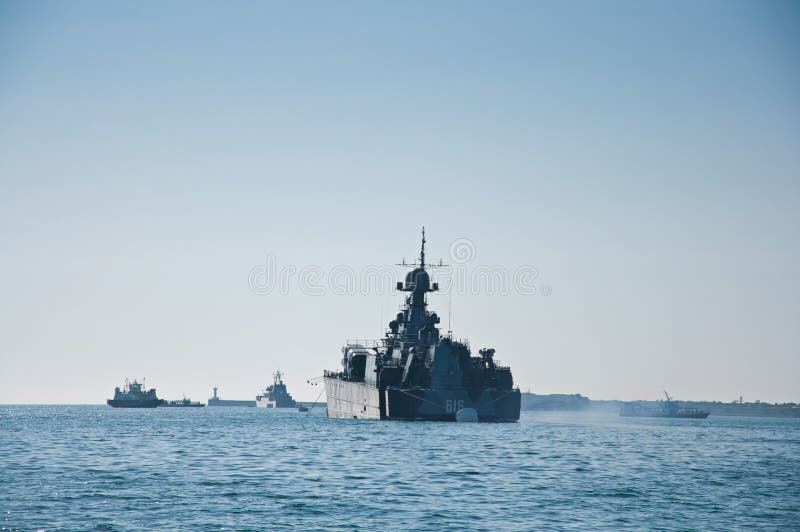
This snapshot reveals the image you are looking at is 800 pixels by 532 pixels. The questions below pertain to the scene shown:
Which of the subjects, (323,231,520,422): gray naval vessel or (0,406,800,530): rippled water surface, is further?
(323,231,520,422): gray naval vessel

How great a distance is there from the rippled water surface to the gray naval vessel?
21.3 m

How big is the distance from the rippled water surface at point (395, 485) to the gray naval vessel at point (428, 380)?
Result: 21332 millimetres

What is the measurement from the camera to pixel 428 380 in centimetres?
9544

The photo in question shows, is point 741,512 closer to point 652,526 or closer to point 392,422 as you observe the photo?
point 652,526

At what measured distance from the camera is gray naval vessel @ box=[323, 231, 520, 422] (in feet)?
307

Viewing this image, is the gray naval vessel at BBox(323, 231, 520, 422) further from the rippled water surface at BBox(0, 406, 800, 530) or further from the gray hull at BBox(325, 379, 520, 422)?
the rippled water surface at BBox(0, 406, 800, 530)

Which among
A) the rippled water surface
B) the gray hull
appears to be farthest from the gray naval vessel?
the rippled water surface

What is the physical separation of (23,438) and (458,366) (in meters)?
43.2

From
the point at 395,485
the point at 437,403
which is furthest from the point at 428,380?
the point at 395,485

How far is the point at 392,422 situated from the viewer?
94.2 metres

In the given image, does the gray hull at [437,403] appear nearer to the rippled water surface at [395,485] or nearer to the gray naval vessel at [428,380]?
the gray naval vessel at [428,380]

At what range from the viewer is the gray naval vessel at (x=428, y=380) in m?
93.4

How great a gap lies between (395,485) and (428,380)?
53038 mm

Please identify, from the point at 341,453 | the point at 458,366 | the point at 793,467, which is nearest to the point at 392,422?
the point at 458,366
